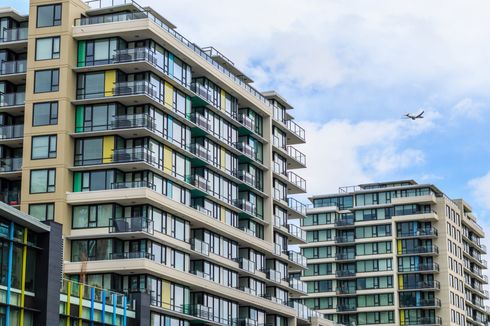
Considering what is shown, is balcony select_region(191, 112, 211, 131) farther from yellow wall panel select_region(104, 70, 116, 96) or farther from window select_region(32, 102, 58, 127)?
window select_region(32, 102, 58, 127)

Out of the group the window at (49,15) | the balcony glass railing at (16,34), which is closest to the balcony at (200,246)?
the window at (49,15)

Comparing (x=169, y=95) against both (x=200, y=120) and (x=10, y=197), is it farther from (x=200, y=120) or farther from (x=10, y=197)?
(x=10, y=197)

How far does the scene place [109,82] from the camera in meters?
89.8

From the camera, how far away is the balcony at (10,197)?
88.2 metres

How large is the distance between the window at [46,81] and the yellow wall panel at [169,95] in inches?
378

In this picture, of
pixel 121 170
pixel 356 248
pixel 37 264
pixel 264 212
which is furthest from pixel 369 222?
pixel 37 264

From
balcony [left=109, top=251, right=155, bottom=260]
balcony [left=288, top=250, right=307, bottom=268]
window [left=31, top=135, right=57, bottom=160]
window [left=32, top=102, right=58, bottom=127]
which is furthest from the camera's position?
balcony [left=288, top=250, right=307, bottom=268]

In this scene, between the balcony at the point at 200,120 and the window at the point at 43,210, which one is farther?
the balcony at the point at 200,120

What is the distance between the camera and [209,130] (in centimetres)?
10031

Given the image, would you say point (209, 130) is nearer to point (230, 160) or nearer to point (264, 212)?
point (230, 160)

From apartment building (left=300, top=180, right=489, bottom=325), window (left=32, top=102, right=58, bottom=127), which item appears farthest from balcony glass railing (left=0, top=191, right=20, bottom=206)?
apartment building (left=300, top=180, right=489, bottom=325)

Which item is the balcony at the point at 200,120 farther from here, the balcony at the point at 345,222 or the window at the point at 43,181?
the balcony at the point at 345,222

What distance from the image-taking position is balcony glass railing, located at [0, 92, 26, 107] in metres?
91.2

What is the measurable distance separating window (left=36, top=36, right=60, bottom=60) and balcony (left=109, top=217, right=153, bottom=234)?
15.1 meters
